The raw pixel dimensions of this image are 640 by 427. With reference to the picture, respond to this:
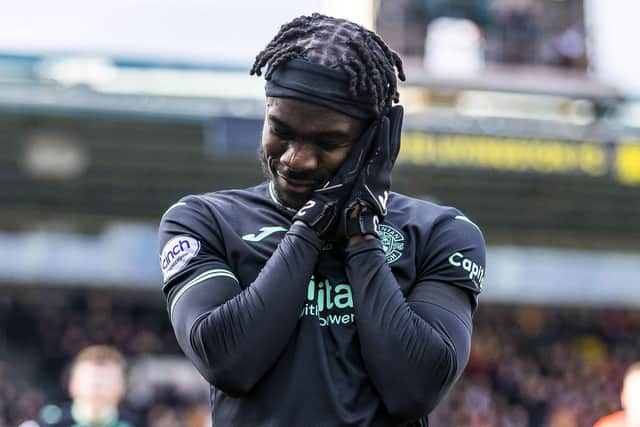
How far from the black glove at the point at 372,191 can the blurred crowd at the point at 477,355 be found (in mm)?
15972

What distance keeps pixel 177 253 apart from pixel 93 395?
468 cm

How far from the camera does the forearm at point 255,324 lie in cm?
209

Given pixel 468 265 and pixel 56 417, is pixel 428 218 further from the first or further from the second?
pixel 56 417

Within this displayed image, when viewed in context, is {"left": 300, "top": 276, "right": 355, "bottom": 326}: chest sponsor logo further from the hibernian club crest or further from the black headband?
the black headband

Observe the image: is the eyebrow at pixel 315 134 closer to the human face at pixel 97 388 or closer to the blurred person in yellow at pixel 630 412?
the blurred person in yellow at pixel 630 412

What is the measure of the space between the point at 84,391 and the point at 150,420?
11.2 metres

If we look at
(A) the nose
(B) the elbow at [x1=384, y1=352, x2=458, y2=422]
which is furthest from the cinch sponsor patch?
(B) the elbow at [x1=384, y1=352, x2=458, y2=422]

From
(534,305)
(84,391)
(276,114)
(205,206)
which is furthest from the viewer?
(534,305)

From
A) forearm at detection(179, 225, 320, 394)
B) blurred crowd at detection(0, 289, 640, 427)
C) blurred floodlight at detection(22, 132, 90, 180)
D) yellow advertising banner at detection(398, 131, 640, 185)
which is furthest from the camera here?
blurred floodlight at detection(22, 132, 90, 180)

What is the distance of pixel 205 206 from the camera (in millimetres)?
2314

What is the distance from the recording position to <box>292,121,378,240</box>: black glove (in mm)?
2162

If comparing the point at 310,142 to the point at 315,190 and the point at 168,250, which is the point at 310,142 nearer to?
the point at 315,190

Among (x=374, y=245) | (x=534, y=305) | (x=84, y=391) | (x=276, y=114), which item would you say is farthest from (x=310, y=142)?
(x=534, y=305)

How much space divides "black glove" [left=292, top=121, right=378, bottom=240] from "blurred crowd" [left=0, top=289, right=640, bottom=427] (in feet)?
52.4
